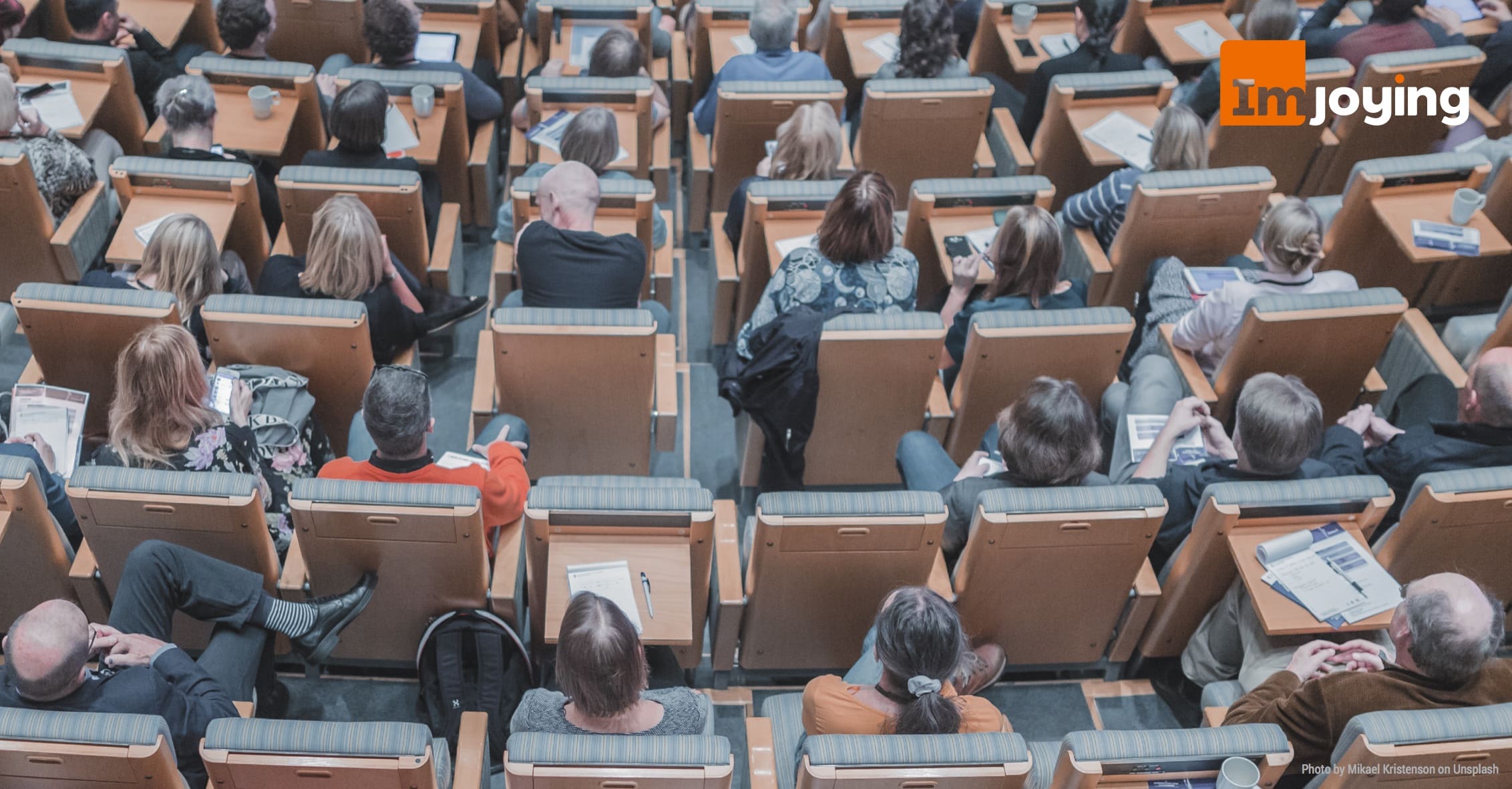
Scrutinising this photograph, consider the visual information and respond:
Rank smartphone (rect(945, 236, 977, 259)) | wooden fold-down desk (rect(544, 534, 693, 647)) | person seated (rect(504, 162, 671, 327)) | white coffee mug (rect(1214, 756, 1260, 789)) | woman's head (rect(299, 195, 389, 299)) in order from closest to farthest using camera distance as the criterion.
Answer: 1. white coffee mug (rect(1214, 756, 1260, 789))
2. wooden fold-down desk (rect(544, 534, 693, 647))
3. woman's head (rect(299, 195, 389, 299))
4. person seated (rect(504, 162, 671, 327))
5. smartphone (rect(945, 236, 977, 259))

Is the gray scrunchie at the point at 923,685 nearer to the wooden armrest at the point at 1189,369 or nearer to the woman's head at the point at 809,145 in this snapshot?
the wooden armrest at the point at 1189,369

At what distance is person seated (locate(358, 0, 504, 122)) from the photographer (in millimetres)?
4969

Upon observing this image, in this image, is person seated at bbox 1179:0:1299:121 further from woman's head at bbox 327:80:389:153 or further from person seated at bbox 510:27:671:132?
woman's head at bbox 327:80:389:153

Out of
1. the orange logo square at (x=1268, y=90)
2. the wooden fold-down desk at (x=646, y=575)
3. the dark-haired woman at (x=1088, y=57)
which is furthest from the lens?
the dark-haired woman at (x=1088, y=57)

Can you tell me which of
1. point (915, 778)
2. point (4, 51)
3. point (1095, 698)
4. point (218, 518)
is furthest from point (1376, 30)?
point (4, 51)

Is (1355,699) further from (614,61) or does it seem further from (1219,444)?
(614,61)

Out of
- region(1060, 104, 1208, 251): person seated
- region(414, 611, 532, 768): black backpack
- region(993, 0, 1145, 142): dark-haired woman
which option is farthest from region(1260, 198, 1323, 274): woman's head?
region(414, 611, 532, 768): black backpack

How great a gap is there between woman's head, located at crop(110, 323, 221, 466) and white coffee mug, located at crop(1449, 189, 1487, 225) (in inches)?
161

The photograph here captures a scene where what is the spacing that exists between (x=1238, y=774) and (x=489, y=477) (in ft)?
6.38

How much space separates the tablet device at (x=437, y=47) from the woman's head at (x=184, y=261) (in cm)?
178

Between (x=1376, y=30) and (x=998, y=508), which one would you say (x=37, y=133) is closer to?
(x=998, y=508)

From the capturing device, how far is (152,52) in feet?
17.7

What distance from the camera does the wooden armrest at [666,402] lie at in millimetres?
3836

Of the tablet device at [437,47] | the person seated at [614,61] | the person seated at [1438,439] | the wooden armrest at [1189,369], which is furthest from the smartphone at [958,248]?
the tablet device at [437,47]
